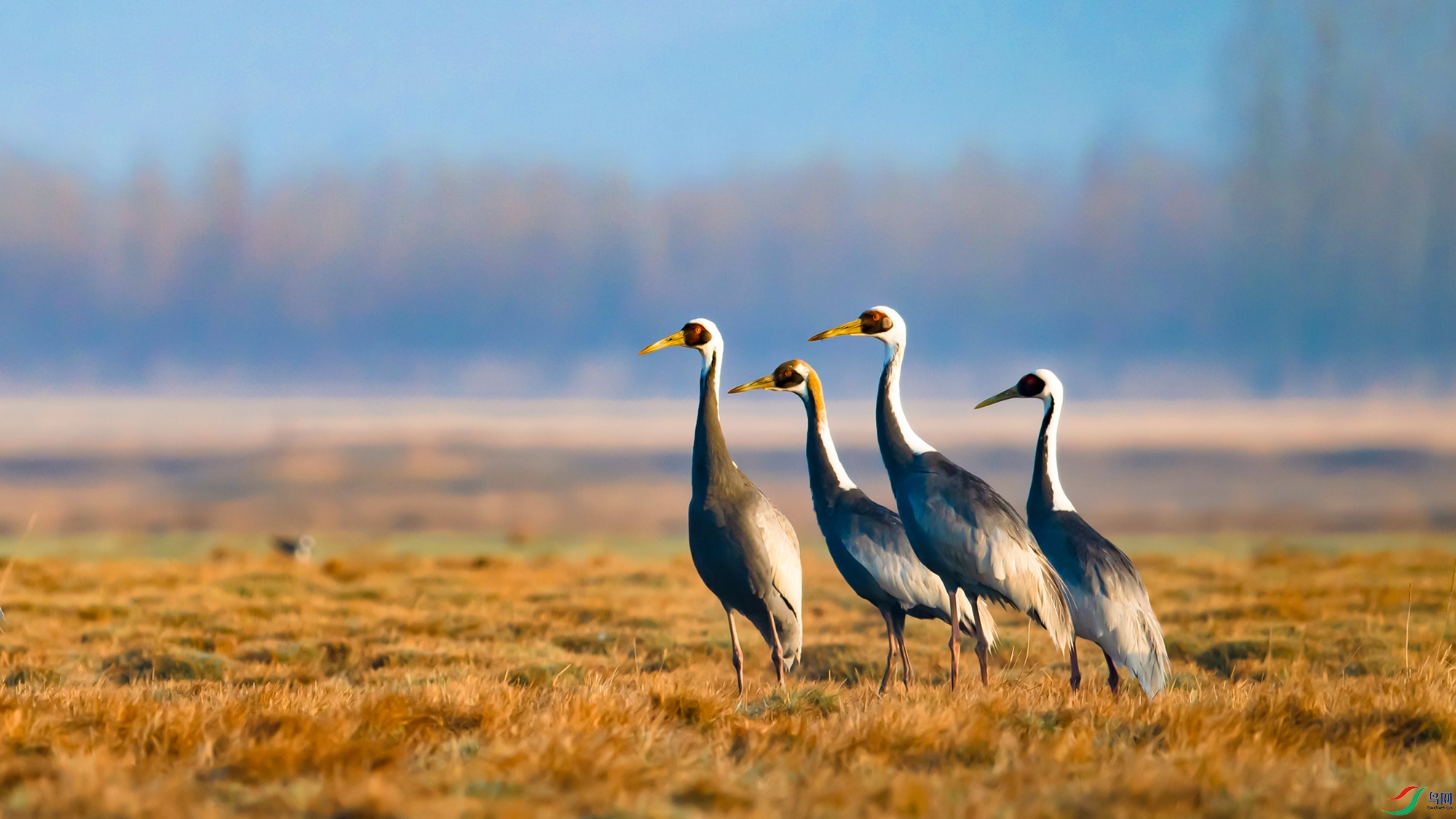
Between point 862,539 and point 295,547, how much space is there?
1144 inches

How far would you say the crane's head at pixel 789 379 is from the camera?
32.9ft

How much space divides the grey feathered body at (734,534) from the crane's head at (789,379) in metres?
0.44

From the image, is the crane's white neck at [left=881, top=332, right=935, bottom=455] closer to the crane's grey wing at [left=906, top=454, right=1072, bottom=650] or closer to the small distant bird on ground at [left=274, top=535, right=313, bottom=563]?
the crane's grey wing at [left=906, top=454, right=1072, bottom=650]

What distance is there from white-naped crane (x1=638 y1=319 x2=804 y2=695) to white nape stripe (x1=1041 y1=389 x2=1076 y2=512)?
218 cm

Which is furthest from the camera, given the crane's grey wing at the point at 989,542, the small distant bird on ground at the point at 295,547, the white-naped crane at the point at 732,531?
the small distant bird on ground at the point at 295,547

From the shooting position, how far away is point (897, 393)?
959 cm

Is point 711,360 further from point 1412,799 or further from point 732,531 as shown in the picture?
point 1412,799

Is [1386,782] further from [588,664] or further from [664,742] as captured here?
[588,664]

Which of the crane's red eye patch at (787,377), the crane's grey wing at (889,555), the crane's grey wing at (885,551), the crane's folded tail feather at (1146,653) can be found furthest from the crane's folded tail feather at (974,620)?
the crane's red eye patch at (787,377)

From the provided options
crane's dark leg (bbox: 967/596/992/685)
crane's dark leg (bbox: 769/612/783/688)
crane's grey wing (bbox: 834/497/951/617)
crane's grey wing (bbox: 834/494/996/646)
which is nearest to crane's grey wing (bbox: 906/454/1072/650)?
crane's dark leg (bbox: 967/596/992/685)

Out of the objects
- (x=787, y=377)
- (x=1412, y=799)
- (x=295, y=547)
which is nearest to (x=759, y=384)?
(x=787, y=377)

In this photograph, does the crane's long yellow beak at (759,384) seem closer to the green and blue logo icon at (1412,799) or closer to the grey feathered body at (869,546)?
the grey feathered body at (869,546)

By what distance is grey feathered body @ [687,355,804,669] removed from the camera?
31.1ft

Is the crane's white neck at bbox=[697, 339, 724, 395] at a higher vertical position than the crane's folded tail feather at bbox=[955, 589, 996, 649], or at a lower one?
higher
